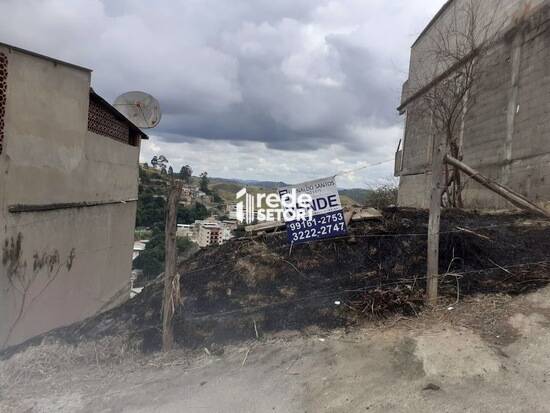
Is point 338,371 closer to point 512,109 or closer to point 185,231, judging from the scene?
point 512,109

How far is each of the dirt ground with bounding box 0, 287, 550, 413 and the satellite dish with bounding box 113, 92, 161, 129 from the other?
705 centimetres

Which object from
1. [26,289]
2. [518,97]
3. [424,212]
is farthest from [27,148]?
[518,97]

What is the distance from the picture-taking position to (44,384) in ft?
12.9

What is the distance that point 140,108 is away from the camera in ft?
33.6

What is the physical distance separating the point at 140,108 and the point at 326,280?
7551mm

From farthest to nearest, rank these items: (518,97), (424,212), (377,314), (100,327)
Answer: (518,97), (424,212), (100,327), (377,314)

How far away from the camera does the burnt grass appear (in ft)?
13.5

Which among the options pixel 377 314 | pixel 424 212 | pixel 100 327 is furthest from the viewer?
pixel 424 212

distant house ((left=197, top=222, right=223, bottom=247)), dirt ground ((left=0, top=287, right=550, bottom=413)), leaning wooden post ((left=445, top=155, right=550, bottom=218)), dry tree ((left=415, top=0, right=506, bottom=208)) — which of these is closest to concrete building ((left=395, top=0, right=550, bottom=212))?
dry tree ((left=415, top=0, right=506, bottom=208))

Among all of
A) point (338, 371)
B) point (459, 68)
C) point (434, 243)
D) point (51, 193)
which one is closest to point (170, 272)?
point (338, 371)

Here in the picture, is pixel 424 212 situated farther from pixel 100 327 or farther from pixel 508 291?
pixel 100 327

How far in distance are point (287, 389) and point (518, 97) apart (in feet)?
23.3

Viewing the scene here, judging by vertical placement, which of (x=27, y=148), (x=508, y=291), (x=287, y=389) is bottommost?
(x=287, y=389)

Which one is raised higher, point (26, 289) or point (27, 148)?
point (27, 148)
